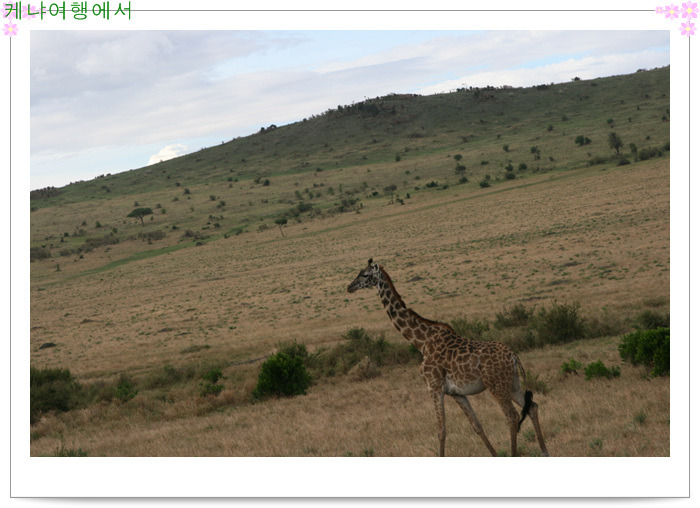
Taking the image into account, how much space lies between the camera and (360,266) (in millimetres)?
48969

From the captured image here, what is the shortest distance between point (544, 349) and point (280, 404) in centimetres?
905

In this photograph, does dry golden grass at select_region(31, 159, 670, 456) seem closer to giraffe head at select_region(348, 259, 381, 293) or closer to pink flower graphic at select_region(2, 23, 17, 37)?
giraffe head at select_region(348, 259, 381, 293)

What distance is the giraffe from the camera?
8.80 meters

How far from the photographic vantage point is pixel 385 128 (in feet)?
468

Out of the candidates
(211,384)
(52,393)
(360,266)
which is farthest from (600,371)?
(360,266)

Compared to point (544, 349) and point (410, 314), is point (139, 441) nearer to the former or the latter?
point (410, 314)

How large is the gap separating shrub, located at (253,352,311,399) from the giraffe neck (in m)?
9.25

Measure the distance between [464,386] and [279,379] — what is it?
10843 mm

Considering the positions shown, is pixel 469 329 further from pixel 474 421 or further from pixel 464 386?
pixel 464 386

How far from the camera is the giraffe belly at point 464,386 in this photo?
9070 millimetres
